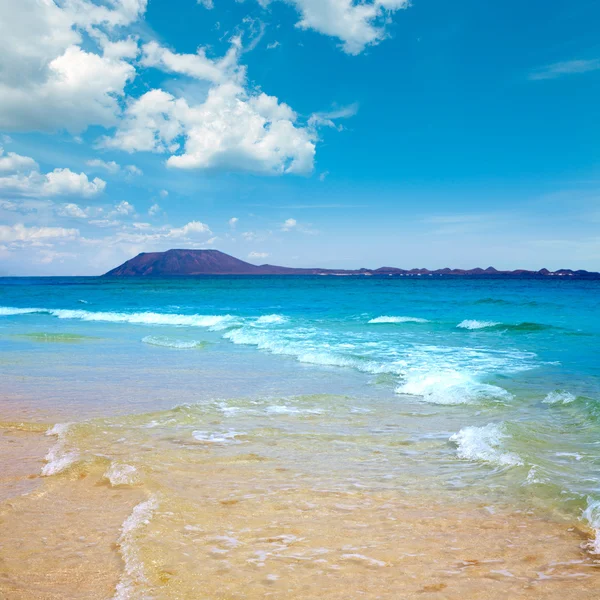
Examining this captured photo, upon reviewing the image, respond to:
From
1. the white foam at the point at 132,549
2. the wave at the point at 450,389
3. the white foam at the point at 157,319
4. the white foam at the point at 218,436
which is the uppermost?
the white foam at the point at 157,319

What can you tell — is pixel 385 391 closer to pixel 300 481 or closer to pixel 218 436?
pixel 218 436

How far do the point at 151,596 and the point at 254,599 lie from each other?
0.81 m

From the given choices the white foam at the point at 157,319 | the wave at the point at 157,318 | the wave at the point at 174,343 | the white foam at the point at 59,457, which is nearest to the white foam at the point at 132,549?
the white foam at the point at 59,457

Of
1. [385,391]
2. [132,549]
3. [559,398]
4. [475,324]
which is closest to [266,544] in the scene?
[132,549]

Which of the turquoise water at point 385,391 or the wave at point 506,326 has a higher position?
the wave at point 506,326

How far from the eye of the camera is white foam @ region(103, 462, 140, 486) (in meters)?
6.12

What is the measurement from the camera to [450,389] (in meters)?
11.7

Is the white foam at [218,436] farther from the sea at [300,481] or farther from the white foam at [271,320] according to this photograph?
the white foam at [271,320]

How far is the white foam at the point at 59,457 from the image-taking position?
650 centimetres

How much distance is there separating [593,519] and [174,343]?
724 inches

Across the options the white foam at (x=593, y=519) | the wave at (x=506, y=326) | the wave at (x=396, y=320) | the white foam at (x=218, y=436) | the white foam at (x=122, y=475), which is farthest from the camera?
the wave at (x=396, y=320)

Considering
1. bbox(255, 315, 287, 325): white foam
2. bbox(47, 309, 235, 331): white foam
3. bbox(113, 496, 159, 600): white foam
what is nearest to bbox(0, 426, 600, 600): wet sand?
bbox(113, 496, 159, 600): white foam

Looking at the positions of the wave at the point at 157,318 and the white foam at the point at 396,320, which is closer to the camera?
the white foam at the point at 396,320

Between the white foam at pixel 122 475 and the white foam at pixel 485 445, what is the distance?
4.71 meters
